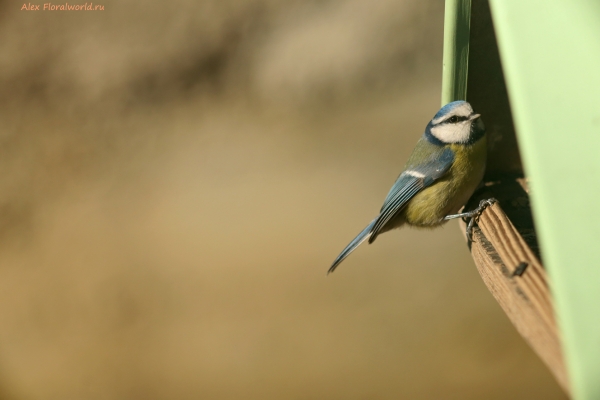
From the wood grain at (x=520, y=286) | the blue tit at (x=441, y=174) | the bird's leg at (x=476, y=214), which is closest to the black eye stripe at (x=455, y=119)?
the blue tit at (x=441, y=174)

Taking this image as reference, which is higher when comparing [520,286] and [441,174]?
[441,174]

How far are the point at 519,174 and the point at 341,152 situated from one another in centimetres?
277

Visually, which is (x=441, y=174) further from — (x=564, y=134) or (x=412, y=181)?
(x=564, y=134)

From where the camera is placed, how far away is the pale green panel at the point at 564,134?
845 mm

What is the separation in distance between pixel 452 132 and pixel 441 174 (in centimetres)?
18

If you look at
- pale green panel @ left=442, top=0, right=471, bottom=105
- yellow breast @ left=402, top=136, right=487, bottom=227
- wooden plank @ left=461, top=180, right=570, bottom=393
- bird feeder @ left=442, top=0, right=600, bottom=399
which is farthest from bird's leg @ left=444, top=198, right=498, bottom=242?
bird feeder @ left=442, top=0, right=600, bottom=399

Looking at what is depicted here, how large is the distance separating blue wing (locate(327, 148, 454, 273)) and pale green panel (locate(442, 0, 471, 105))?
0.95ft

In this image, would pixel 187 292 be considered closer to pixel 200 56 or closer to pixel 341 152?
pixel 341 152

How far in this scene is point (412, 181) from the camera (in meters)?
2.42

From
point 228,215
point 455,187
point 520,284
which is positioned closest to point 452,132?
point 455,187

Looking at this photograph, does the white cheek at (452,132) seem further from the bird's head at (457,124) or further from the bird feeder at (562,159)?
the bird feeder at (562,159)

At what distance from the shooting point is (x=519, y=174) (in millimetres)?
2299

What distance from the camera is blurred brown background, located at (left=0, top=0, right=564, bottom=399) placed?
12.4 ft

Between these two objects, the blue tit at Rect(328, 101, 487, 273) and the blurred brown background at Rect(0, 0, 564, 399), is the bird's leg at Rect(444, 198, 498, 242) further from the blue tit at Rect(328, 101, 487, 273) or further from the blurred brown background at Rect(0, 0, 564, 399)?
the blurred brown background at Rect(0, 0, 564, 399)
